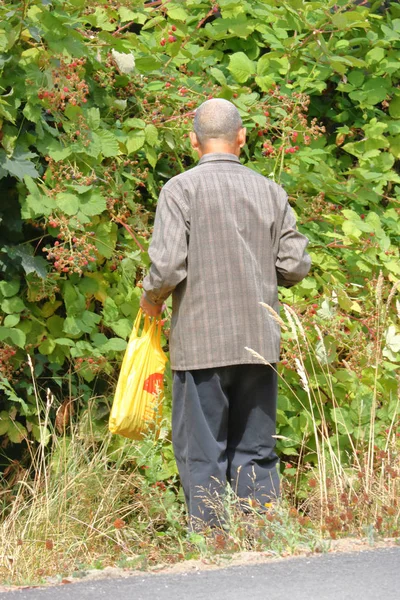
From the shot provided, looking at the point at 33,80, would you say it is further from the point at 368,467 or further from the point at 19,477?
the point at 368,467

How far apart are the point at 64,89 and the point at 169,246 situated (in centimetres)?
102

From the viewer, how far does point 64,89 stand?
4.74 metres

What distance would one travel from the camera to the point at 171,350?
437 cm

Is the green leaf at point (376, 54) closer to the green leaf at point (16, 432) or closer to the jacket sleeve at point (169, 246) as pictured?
the jacket sleeve at point (169, 246)

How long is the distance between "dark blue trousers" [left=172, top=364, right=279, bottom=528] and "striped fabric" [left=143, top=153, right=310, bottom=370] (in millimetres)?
104

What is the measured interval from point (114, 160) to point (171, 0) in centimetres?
93

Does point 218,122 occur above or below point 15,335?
above

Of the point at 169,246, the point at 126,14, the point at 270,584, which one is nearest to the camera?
the point at 270,584

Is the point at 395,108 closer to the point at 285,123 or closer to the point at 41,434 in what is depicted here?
the point at 285,123

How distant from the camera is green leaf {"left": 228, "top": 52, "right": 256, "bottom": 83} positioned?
5.55 m

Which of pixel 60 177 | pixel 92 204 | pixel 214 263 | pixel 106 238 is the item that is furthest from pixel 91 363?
pixel 214 263

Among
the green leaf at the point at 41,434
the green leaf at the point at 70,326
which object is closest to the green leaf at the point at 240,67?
the green leaf at the point at 70,326

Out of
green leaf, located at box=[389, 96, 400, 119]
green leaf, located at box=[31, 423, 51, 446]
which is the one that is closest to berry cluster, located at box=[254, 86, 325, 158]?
green leaf, located at box=[389, 96, 400, 119]

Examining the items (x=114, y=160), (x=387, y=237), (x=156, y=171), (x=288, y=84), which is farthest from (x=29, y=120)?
(x=387, y=237)
